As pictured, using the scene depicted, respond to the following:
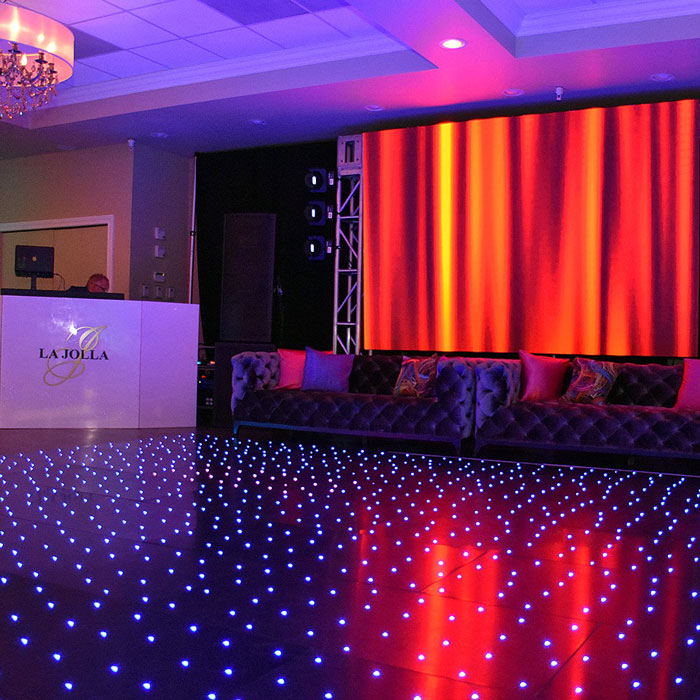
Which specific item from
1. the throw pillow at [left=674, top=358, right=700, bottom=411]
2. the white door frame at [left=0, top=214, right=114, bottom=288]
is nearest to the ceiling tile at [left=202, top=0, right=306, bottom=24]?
the white door frame at [left=0, top=214, right=114, bottom=288]

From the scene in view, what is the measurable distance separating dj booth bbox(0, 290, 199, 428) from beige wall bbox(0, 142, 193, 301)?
1576mm

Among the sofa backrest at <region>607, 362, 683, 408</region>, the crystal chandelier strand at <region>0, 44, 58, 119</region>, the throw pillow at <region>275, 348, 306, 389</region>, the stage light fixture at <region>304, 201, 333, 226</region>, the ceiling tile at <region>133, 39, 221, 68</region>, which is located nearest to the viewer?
the crystal chandelier strand at <region>0, 44, 58, 119</region>

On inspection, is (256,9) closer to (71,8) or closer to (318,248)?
(71,8)

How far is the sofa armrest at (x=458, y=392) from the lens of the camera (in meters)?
5.92

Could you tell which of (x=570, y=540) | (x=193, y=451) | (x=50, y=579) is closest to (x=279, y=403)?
(x=193, y=451)

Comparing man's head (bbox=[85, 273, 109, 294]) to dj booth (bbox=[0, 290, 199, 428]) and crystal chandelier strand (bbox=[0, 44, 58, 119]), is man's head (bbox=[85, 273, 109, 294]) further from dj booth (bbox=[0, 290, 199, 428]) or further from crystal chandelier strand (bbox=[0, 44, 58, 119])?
crystal chandelier strand (bbox=[0, 44, 58, 119])

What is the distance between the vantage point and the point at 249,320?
7.72m

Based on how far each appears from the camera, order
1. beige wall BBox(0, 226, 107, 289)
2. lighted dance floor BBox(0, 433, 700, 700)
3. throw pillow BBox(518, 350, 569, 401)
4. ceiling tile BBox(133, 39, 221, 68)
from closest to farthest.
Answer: lighted dance floor BBox(0, 433, 700, 700) → throw pillow BBox(518, 350, 569, 401) → ceiling tile BBox(133, 39, 221, 68) → beige wall BBox(0, 226, 107, 289)

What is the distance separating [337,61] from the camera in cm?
660

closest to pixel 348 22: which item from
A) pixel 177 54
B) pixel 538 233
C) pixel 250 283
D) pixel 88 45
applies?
pixel 177 54

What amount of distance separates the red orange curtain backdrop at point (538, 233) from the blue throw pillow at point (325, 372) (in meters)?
0.87

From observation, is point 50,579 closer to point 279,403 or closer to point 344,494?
point 344,494

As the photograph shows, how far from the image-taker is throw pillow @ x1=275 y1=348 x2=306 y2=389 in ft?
22.8

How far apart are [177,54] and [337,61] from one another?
1392 millimetres
